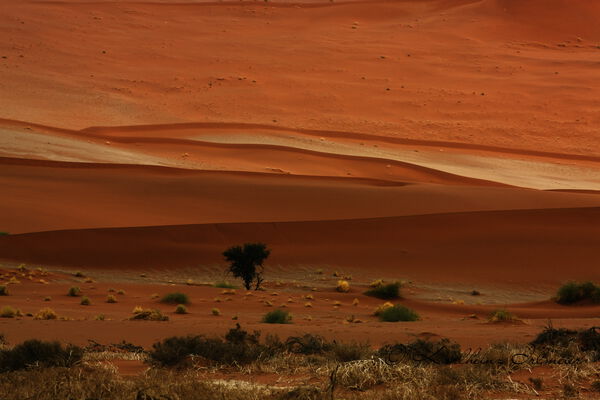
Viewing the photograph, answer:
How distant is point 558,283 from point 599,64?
178 feet

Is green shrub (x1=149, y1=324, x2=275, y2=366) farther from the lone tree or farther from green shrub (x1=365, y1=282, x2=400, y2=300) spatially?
the lone tree

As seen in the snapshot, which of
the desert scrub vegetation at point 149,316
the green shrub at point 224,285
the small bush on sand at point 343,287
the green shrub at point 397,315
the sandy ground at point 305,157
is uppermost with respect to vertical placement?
the sandy ground at point 305,157

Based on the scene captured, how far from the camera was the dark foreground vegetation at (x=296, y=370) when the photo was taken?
8.10 metres

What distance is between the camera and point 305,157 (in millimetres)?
46031

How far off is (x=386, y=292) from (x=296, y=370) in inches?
475

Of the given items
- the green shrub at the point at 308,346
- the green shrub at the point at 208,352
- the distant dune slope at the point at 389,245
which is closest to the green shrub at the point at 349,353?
the green shrub at the point at 308,346

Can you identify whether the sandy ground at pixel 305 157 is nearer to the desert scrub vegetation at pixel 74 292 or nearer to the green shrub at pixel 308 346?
the desert scrub vegetation at pixel 74 292

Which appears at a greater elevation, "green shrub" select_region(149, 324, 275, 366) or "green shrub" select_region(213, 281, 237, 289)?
"green shrub" select_region(213, 281, 237, 289)

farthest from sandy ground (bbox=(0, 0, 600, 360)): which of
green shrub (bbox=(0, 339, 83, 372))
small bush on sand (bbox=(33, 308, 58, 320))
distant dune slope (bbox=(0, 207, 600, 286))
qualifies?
green shrub (bbox=(0, 339, 83, 372))

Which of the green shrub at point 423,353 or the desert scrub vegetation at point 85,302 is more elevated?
the desert scrub vegetation at point 85,302

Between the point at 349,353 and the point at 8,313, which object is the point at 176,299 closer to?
the point at 8,313

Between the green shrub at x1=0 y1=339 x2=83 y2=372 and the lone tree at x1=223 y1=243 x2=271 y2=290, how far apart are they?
1341 cm

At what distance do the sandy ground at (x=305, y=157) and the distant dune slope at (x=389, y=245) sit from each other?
0.27ft

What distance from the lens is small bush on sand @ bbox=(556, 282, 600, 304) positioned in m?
20.9
